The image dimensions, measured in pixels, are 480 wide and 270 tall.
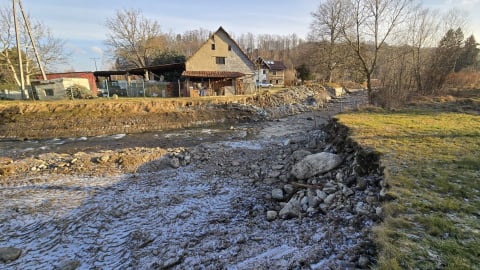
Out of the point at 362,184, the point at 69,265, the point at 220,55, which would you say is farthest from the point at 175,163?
the point at 220,55

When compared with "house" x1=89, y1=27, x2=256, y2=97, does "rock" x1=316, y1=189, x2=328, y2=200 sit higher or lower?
lower

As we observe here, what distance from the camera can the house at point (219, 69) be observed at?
26.8 metres

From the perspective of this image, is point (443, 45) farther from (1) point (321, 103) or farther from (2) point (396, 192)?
(2) point (396, 192)

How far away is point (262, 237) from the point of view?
15.1ft

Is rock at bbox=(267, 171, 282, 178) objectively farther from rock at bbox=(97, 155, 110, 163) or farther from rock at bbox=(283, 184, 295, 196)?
rock at bbox=(97, 155, 110, 163)

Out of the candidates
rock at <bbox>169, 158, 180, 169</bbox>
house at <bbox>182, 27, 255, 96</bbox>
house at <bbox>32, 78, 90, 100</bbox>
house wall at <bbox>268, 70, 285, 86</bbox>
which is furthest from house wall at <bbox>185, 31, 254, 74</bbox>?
house wall at <bbox>268, 70, 285, 86</bbox>

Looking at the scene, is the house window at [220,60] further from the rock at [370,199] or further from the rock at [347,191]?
the rock at [370,199]

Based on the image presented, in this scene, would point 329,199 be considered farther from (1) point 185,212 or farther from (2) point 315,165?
(1) point 185,212

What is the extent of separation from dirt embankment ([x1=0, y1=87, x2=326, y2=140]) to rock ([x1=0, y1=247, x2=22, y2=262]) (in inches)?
497

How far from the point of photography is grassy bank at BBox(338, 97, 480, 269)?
302cm

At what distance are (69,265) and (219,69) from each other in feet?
90.2

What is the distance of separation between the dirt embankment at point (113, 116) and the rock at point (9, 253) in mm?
12620

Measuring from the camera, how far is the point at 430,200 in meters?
4.23

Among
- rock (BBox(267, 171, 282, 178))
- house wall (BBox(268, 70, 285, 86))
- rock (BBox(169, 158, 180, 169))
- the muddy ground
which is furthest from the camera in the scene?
house wall (BBox(268, 70, 285, 86))
